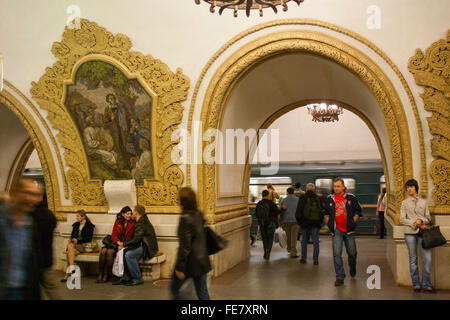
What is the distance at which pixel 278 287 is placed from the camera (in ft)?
23.5

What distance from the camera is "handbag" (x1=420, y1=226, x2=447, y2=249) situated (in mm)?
6566

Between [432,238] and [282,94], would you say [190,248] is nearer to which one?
[432,238]

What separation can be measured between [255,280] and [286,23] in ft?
13.8

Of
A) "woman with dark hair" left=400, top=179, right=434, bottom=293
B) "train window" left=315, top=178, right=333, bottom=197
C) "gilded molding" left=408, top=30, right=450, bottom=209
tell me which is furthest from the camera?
"train window" left=315, top=178, right=333, bottom=197

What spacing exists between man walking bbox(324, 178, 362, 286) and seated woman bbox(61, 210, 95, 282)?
410cm

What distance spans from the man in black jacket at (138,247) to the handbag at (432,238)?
407cm

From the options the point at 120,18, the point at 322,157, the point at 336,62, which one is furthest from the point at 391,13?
the point at 322,157

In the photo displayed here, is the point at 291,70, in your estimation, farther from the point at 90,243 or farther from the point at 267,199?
the point at 90,243

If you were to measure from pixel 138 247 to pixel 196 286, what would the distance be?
10.2 ft

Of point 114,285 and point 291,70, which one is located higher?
point 291,70

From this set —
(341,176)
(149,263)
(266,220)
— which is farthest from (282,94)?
(341,176)

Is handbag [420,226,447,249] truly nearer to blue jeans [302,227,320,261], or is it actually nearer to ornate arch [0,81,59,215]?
blue jeans [302,227,320,261]

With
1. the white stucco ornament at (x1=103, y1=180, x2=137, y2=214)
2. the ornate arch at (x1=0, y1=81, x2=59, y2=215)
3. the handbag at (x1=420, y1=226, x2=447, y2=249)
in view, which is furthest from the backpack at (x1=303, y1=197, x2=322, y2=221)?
the ornate arch at (x1=0, y1=81, x2=59, y2=215)

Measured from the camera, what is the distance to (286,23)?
7.77m
